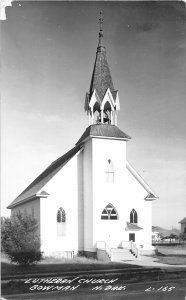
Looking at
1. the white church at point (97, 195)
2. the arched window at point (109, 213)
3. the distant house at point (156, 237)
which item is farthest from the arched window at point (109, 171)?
the distant house at point (156, 237)

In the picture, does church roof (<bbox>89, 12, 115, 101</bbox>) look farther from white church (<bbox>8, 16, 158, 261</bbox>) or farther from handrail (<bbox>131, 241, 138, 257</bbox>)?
handrail (<bbox>131, 241, 138, 257</bbox>)

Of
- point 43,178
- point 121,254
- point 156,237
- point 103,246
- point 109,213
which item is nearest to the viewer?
point 43,178

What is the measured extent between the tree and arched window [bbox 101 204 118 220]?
136 inches

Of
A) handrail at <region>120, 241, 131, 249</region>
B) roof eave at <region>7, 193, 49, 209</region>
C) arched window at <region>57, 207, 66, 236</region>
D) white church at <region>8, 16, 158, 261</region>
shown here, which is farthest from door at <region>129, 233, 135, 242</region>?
roof eave at <region>7, 193, 49, 209</region>

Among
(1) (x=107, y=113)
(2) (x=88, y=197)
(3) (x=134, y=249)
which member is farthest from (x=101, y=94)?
(3) (x=134, y=249)

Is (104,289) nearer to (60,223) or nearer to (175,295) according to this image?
(175,295)

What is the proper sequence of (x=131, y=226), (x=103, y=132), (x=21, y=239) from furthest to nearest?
(x=103, y=132), (x=131, y=226), (x=21, y=239)

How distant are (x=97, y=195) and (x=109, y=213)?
81 cm

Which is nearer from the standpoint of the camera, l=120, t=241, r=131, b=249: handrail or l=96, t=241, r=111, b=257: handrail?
l=96, t=241, r=111, b=257: handrail

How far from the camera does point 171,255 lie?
13727 millimetres

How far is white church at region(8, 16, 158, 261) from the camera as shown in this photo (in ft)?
44.0

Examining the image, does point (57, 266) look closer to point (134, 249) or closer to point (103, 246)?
point (103, 246)

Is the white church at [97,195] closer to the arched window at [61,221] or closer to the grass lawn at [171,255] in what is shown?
the arched window at [61,221]

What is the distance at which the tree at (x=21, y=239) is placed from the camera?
38.0 feet
